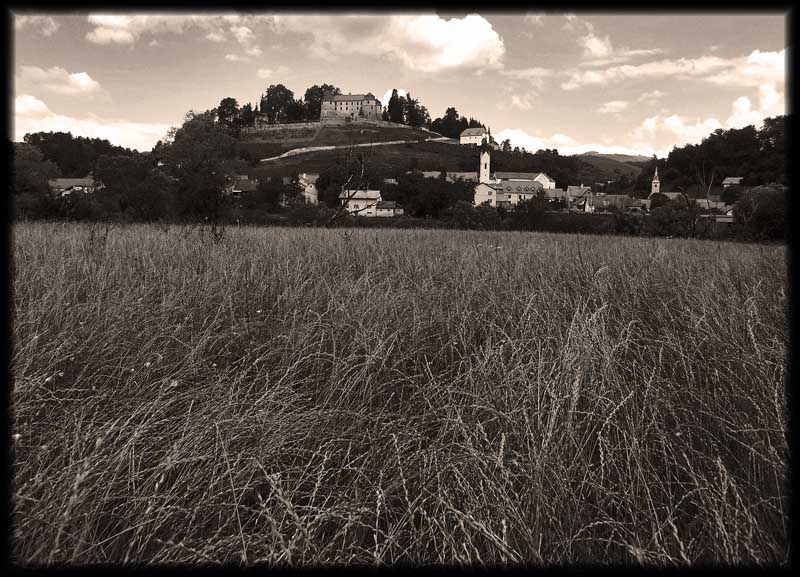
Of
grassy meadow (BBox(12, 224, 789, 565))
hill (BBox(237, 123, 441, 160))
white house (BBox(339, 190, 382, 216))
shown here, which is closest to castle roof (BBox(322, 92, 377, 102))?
hill (BBox(237, 123, 441, 160))

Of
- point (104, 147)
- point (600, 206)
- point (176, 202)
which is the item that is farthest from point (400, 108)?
point (176, 202)

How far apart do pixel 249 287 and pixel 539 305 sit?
2679 mm

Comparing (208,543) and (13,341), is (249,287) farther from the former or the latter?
(208,543)

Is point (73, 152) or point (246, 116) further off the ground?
point (246, 116)

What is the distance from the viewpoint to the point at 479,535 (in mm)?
1606

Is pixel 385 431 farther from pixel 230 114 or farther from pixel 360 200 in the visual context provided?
pixel 230 114

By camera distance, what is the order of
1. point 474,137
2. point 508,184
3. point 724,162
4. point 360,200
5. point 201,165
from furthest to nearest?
1. point 474,137
2. point 508,184
3. point 360,200
4. point 201,165
5. point 724,162

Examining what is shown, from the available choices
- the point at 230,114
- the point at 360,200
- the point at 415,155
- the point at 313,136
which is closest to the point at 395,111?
the point at 313,136

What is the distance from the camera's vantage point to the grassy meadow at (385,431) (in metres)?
1.47

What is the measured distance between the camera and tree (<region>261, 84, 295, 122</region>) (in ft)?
425

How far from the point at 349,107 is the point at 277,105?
69.2 feet

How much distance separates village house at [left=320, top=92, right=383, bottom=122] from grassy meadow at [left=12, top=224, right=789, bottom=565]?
14071 cm

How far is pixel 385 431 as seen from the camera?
2129 millimetres

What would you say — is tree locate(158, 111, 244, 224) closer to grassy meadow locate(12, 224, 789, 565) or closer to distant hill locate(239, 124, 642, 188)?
grassy meadow locate(12, 224, 789, 565)
